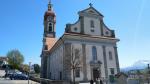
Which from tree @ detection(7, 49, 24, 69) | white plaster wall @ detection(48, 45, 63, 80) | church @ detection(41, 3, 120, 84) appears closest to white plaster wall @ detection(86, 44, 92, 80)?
church @ detection(41, 3, 120, 84)

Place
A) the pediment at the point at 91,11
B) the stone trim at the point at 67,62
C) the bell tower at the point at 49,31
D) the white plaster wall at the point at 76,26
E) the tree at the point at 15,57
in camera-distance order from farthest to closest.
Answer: the tree at the point at 15,57 < the bell tower at the point at 49,31 < the pediment at the point at 91,11 < the white plaster wall at the point at 76,26 < the stone trim at the point at 67,62

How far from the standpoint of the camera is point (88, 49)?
Answer: 34.9 metres

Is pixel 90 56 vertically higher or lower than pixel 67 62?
higher

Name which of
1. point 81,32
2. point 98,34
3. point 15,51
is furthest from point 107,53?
point 15,51

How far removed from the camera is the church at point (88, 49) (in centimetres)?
→ 3281

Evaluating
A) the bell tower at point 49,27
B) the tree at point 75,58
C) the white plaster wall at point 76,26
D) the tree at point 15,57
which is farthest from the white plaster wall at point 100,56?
the tree at point 15,57

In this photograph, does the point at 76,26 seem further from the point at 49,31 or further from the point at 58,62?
the point at 49,31

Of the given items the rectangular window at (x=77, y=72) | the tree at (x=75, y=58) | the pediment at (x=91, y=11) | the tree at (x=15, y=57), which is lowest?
the rectangular window at (x=77, y=72)

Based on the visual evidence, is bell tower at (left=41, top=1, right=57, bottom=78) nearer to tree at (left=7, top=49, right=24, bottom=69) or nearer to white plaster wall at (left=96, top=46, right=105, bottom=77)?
white plaster wall at (left=96, top=46, right=105, bottom=77)

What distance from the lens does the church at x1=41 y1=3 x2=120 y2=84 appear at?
1292 inches

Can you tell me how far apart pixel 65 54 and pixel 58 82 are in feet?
33.7

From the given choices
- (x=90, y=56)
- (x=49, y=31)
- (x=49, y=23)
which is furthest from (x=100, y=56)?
(x=49, y=23)

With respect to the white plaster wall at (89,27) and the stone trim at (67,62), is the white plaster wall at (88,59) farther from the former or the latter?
the stone trim at (67,62)

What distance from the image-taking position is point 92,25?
36.8 metres
